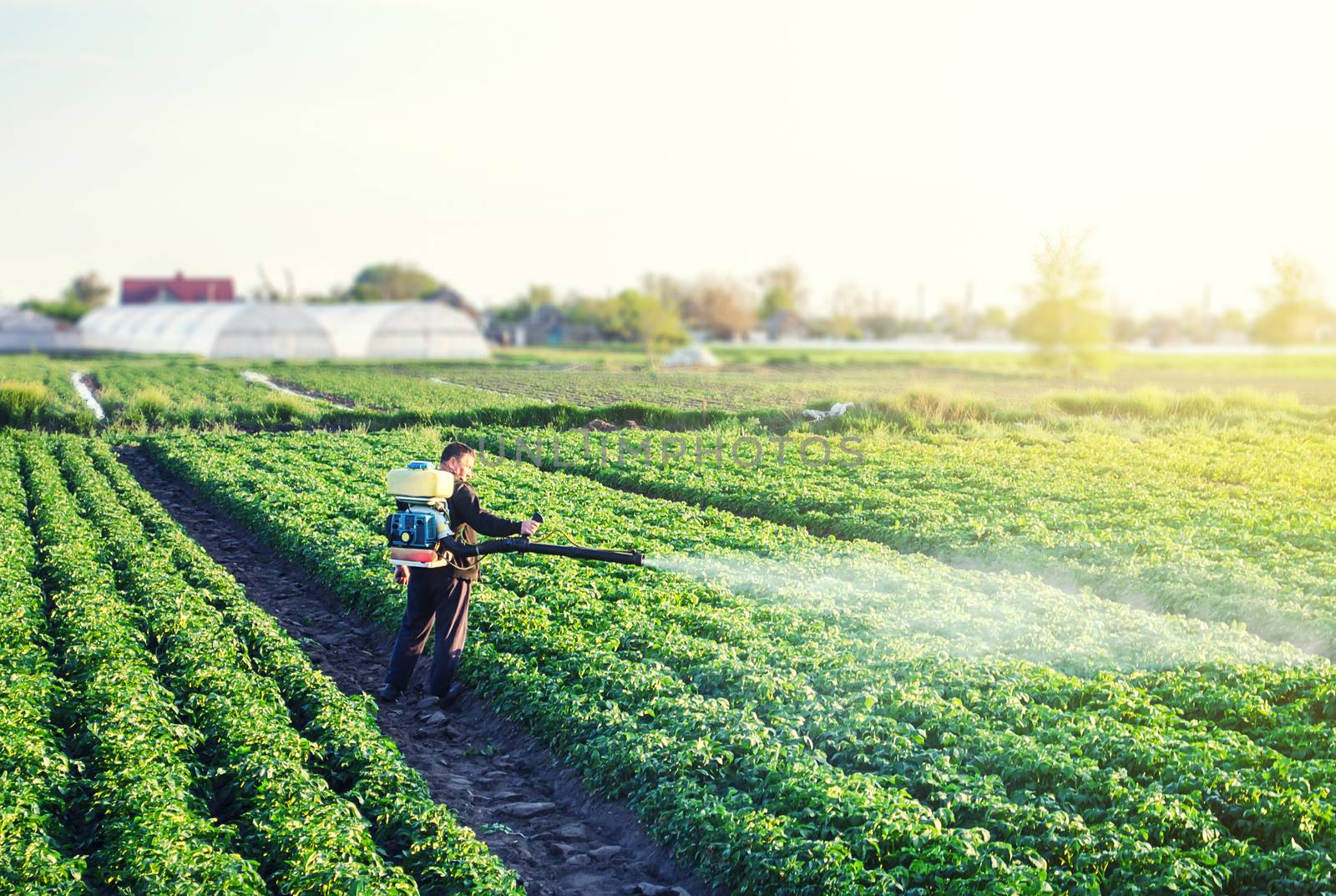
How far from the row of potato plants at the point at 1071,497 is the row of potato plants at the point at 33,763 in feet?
38.6

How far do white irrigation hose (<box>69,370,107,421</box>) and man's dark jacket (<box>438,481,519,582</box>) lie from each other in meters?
26.5

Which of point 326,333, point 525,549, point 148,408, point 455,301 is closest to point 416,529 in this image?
point 525,549

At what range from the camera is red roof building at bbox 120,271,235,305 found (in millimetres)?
102375

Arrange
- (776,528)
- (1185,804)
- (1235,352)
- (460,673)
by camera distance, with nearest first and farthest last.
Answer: (1185,804), (460,673), (776,528), (1235,352)

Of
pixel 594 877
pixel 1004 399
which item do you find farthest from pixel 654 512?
pixel 1004 399

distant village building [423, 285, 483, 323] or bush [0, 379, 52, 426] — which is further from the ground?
distant village building [423, 285, 483, 323]

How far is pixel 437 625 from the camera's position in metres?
11.1

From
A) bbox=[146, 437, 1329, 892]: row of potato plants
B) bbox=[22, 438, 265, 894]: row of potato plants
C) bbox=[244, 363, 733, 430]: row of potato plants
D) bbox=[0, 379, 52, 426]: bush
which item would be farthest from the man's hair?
bbox=[0, 379, 52, 426]: bush

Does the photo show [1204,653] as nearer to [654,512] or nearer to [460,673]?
[460,673]

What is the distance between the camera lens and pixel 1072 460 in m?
25.8

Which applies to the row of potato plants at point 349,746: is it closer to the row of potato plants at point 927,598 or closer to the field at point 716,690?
the field at point 716,690

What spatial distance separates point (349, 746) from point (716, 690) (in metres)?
3.10

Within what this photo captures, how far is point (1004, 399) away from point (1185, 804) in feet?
88.7

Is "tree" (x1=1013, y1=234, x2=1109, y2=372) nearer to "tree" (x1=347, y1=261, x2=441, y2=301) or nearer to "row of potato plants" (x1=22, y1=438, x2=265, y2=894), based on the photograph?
"row of potato plants" (x1=22, y1=438, x2=265, y2=894)
